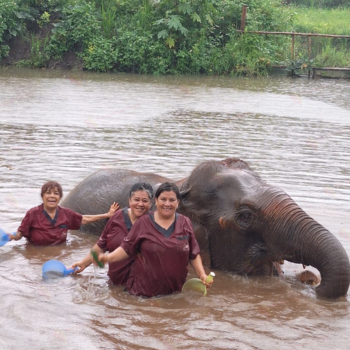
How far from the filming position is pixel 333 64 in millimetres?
28172

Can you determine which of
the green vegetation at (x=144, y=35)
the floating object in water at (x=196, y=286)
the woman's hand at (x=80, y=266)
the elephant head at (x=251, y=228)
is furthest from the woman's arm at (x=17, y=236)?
the green vegetation at (x=144, y=35)

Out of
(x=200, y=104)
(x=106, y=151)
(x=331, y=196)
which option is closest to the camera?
(x=331, y=196)

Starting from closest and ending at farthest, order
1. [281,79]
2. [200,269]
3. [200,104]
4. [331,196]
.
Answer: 1. [200,269]
2. [331,196]
3. [200,104]
4. [281,79]

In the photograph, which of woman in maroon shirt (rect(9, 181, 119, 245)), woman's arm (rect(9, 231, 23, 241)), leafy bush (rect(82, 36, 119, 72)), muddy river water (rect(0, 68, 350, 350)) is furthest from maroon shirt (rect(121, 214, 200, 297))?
leafy bush (rect(82, 36, 119, 72))

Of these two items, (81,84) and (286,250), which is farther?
(81,84)

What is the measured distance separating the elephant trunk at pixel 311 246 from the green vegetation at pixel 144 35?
20.4 metres

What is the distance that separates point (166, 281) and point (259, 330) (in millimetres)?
833

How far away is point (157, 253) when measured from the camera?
17.2 ft

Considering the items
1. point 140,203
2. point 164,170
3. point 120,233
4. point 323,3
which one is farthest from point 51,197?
point 323,3

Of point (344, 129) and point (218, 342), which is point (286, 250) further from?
point (344, 129)

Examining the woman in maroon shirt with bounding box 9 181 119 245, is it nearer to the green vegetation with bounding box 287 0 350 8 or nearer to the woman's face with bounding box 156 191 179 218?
the woman's face with bounding box 156 191 179 218

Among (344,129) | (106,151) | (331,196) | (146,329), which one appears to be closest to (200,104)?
(344,129)

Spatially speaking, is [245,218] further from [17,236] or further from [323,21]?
[323,21]

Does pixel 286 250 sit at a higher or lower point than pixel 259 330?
higher
